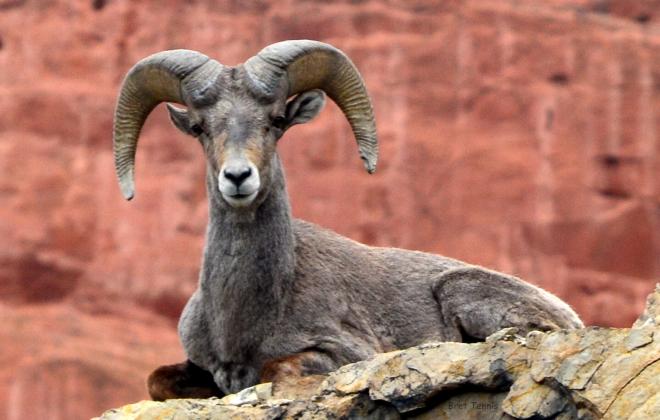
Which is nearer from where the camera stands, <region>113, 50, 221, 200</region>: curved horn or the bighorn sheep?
the bighorn sheep

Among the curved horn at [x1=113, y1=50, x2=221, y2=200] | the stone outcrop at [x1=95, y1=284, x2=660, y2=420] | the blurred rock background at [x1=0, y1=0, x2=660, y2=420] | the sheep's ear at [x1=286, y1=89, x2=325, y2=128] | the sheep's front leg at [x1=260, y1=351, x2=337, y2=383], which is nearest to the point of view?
the stone outcrop at [x1=95, y1=284, x2=660, y2=420]

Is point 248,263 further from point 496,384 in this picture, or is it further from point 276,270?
point 496,384

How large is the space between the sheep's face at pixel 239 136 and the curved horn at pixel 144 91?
227 millimetres

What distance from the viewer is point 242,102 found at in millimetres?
12570

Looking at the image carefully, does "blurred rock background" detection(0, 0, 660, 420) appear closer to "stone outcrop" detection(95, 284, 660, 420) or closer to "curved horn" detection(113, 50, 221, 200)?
"curved horn" detection(113, 50, 221, 200)

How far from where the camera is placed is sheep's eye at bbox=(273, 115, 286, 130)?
12.7 metres

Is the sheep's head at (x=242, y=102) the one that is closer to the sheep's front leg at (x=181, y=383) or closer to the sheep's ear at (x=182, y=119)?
the sheep's ear at (x=182, y=119)

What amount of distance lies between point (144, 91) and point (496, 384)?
525cm

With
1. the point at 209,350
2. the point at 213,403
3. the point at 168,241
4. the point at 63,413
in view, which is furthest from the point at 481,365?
the point at 168,241

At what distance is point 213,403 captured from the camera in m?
9.56

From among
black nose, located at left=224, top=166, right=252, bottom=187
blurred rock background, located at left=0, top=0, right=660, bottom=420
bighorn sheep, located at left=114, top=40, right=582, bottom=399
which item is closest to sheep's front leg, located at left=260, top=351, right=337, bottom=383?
bighorn sheep, located at left=114, top=40, right=582, bottom=399

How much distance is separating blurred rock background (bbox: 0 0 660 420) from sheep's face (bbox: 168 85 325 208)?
21855mm

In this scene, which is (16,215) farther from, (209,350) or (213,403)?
(213,403)

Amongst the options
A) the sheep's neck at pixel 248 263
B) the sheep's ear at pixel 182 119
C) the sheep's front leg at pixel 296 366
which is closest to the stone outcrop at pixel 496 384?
the sheep's front leg at pixel 296 366
